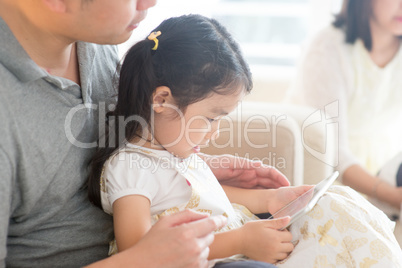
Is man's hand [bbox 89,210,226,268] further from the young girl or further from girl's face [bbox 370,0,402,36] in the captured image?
girl's face [bbox 370,0,402,36]

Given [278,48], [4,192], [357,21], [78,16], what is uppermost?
[78,16]

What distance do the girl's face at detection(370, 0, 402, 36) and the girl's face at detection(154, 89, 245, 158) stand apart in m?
1.11

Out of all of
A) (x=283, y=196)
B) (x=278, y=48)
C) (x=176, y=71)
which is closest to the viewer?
(x=176, y=71)

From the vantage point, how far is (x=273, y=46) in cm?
339

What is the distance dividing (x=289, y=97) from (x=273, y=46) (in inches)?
51.9

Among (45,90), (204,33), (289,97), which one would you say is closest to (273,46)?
(289,97)

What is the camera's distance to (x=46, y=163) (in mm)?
945

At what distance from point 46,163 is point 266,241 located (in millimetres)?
460

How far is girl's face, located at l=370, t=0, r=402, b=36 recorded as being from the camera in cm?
194

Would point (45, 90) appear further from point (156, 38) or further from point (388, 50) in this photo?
point (388, 50)

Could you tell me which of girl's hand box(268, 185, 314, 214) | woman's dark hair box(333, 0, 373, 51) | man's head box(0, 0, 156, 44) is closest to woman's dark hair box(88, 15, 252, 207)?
man's head box(0, 0, 156, 44)

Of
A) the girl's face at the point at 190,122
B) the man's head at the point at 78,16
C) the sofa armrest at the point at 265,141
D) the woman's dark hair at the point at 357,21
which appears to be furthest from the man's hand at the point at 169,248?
the woman's dark hair at the point at 357,21

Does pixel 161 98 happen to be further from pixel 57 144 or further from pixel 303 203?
pixel 303 203

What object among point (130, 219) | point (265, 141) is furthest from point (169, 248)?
point (265, 141)
